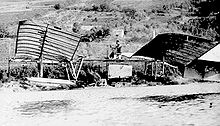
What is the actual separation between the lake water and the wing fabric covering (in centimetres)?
324

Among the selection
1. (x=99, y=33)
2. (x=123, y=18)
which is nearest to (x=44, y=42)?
(x=99, y=33)

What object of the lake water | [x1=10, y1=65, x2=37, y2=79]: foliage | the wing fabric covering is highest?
the wing fabric covering

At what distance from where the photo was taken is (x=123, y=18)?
153 ft

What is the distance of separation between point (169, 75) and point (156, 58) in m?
→ 1.18

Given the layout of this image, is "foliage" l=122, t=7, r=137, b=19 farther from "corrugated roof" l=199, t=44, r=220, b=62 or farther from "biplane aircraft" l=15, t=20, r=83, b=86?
"biplane aircraft" l=15, t=20, r=83, b=86

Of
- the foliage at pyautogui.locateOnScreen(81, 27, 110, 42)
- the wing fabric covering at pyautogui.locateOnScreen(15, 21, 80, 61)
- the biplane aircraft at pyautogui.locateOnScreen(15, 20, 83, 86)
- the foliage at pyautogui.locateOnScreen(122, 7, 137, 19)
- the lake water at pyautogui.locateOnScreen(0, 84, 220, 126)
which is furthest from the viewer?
the foliage at pyautogui.locateOnScreen(122, 7, 137, 19)

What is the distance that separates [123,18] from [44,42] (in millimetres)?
28648

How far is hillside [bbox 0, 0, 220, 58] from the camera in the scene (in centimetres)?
3875

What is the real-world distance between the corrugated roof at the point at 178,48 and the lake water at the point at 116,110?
4818 mm

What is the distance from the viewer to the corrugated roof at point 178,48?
67.0ft

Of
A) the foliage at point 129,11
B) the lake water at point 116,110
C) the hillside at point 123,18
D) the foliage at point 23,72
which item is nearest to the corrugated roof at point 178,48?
the lake water at point 116,110

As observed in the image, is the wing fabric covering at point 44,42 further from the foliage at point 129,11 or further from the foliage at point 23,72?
the foliage at point 129,11

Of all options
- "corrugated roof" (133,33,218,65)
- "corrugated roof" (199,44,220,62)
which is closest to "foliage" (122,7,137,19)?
"corrugated roof" (133,33,218,65)

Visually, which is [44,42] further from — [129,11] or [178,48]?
[129,11]
